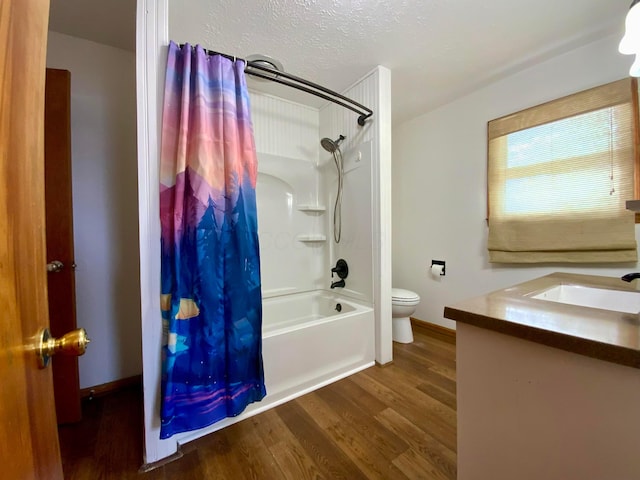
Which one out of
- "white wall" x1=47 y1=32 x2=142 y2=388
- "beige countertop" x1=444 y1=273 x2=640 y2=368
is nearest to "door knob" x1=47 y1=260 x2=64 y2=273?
"white wall" x1=47 y1=32 x2=142 y2=388

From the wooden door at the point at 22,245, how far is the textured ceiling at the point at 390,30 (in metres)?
1.39

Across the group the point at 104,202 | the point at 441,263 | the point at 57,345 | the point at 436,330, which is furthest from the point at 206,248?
the point at 436,330

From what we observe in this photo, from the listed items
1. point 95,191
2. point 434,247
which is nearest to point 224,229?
point 95,191

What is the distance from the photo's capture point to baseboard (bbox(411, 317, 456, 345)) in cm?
240

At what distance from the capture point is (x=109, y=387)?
167 cm

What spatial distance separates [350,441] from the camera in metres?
1.24

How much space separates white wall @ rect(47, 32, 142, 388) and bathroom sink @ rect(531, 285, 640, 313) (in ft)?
7.76

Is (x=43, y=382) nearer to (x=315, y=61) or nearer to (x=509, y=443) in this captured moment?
(x=509, y=443)

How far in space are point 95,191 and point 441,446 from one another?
2548 mm

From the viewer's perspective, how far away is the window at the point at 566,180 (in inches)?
61.1

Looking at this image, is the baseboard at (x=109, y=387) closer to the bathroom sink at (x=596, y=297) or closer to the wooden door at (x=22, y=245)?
the wooden door at (x=22, y=245)

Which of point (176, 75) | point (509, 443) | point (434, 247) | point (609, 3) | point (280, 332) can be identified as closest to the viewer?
point (509, 443)

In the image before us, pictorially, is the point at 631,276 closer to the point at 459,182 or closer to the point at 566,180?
the point at 566,180

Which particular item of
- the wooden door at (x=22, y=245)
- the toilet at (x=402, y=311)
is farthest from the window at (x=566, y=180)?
the wooden door at (x=22, y=245)
